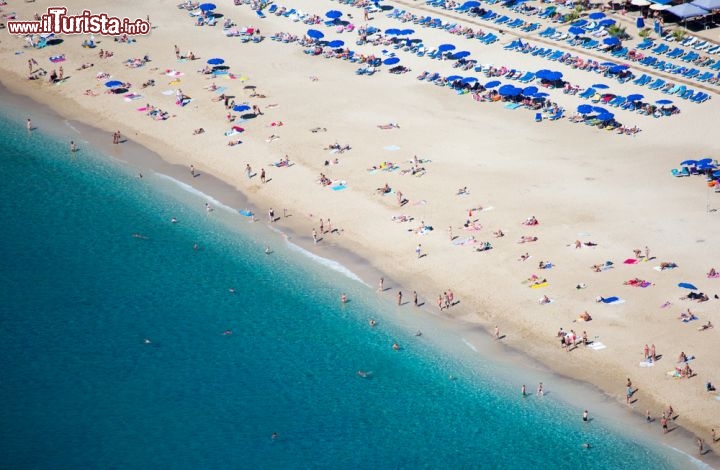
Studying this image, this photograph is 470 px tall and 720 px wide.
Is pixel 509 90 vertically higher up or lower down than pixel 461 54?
lower down

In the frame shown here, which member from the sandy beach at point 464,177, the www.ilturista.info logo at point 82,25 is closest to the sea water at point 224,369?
the sandy beach at point 464,177

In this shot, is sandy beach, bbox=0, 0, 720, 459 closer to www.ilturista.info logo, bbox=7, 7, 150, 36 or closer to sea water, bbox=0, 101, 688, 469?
www.ilturista.info logo, bbox=7, 7, 150, 36

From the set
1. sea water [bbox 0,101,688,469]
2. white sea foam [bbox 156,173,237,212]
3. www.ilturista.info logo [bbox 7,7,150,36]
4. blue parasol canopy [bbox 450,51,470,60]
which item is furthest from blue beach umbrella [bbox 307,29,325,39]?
sea water [bbox 0,101,688,469]

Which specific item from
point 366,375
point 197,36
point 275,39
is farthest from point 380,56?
point 366,375

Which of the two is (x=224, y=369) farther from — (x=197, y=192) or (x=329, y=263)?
(x=197, y=192)

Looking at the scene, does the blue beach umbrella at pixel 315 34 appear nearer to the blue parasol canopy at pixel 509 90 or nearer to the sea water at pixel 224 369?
the blue parasol canopy at pixel 509 90

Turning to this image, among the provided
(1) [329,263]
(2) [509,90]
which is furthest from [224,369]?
(2) [509,90]
